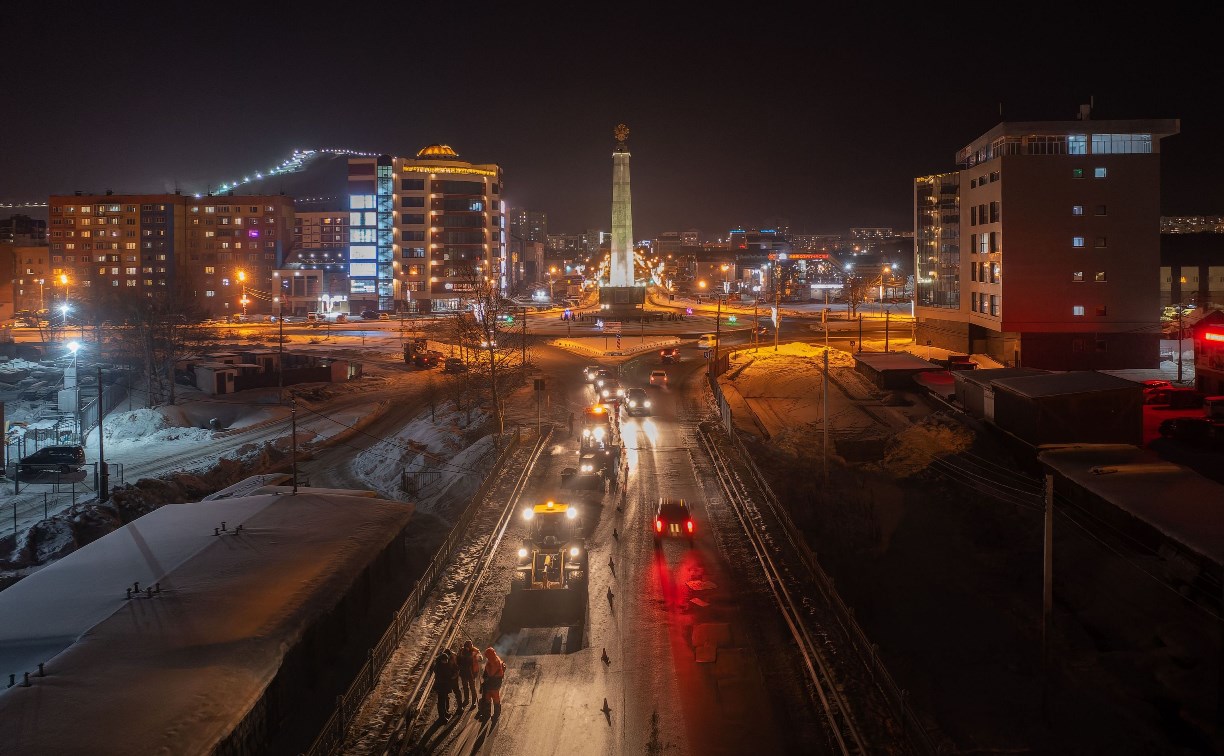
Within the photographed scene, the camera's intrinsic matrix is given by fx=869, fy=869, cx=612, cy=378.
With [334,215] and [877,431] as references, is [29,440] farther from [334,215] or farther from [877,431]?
[334,215]

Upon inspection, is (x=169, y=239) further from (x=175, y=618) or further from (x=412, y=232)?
(x=175, y=618)

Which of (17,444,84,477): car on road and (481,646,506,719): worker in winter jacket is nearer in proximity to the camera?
(481,646,506,719): worker in winter jacket

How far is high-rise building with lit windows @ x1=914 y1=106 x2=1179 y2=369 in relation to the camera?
46219mm

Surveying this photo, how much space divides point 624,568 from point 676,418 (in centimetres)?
1999

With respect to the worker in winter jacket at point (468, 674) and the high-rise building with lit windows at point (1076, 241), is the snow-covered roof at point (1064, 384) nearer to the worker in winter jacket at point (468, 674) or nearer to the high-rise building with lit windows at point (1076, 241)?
the high-rise building with lit windows at point (1076, 241)

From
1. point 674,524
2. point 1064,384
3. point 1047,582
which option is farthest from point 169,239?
point 1047,582

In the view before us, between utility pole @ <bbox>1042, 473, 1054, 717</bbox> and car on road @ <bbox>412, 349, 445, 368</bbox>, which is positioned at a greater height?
car on road @ <bbox>412, 349, 445, 368</bbox>

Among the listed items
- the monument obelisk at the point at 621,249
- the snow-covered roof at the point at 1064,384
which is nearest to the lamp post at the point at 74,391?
the snow-covered roof at the point at 1064,384

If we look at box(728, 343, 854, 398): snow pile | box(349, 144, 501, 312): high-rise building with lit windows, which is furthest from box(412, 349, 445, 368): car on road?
box(349, 144, 501, 312): high-rise building with lit windows

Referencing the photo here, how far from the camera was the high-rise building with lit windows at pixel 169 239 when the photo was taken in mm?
122000

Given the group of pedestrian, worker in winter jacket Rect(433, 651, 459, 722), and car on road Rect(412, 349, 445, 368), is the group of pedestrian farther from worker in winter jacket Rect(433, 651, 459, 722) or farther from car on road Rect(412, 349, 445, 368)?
car on road Rect(412, 349, 445, 368)

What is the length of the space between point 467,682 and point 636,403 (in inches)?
1092

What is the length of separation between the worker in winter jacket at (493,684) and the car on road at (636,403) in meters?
27.0

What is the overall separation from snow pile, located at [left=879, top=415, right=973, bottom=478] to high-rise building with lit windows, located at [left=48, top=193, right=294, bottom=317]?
357ft
